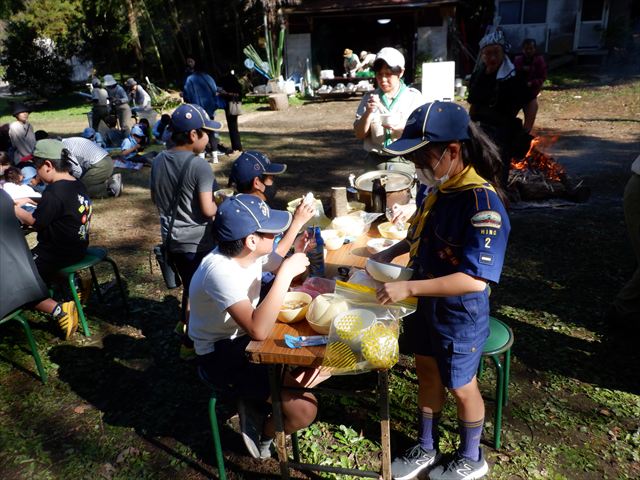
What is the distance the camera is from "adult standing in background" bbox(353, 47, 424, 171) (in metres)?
4.04

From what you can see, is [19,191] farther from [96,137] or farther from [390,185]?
[96,137]

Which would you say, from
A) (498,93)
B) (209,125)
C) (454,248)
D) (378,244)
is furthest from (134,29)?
(454,248)

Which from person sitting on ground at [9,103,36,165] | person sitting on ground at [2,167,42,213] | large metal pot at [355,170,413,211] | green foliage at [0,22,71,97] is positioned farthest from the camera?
green foliage at [0,22,71,97]

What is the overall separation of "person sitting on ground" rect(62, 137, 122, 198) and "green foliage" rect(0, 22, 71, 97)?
18788mm

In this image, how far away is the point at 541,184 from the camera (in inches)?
269

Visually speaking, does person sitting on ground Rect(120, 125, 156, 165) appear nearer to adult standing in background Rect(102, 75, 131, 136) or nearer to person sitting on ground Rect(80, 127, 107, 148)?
person sitting on ground Rect(80, 127, 107, 148)

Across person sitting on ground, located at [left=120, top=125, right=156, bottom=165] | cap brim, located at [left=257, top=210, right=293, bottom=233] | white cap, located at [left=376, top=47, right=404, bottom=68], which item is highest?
white cap, located at [left=376, top=47, right=404, bottom=68]

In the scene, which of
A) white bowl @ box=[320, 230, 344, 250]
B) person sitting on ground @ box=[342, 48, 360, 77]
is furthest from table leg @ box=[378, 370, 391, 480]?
person sitting on ground @ box=[342, 48, 360, 77]

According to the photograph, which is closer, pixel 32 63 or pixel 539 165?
pixel 539 165

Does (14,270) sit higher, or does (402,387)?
(14,270)

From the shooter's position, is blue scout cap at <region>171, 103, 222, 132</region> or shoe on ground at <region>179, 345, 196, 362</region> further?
shoe on ground at <region>179, 345, 196, 362</region>

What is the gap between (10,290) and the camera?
352 cm

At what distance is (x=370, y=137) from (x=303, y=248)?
5.96 ft

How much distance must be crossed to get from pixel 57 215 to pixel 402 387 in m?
3.06
